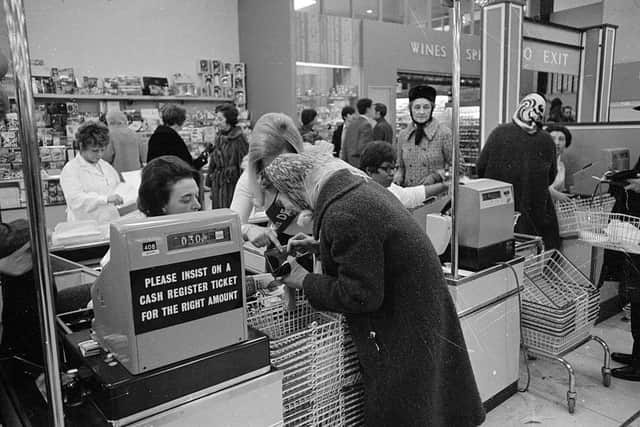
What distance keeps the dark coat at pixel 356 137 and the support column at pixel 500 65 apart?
1261 millimetres

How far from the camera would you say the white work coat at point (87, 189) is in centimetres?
296

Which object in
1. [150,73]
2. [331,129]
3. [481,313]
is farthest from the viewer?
[331,129]

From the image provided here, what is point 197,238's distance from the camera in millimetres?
1180

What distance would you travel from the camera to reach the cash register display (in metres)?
1.15

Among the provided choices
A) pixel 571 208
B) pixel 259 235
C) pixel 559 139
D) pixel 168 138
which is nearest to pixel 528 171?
pixel 571 208

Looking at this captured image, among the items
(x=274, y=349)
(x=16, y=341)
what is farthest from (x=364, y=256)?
(x=16, y=341)

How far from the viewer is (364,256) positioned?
1424mm

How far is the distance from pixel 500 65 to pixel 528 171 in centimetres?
288

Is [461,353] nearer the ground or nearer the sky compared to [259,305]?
nearer the ground

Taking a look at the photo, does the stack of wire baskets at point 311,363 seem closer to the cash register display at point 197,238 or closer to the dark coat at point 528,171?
the cash register display at point 197,238

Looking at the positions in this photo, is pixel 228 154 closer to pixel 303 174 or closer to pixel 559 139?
pixel 559 139

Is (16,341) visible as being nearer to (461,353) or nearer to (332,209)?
(332,209)

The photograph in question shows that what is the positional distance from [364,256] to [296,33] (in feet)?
23.4

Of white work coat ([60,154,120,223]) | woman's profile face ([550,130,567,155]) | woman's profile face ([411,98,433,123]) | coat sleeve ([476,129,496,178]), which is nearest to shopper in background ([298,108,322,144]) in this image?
woman's profile face ([411,98,433,123])
